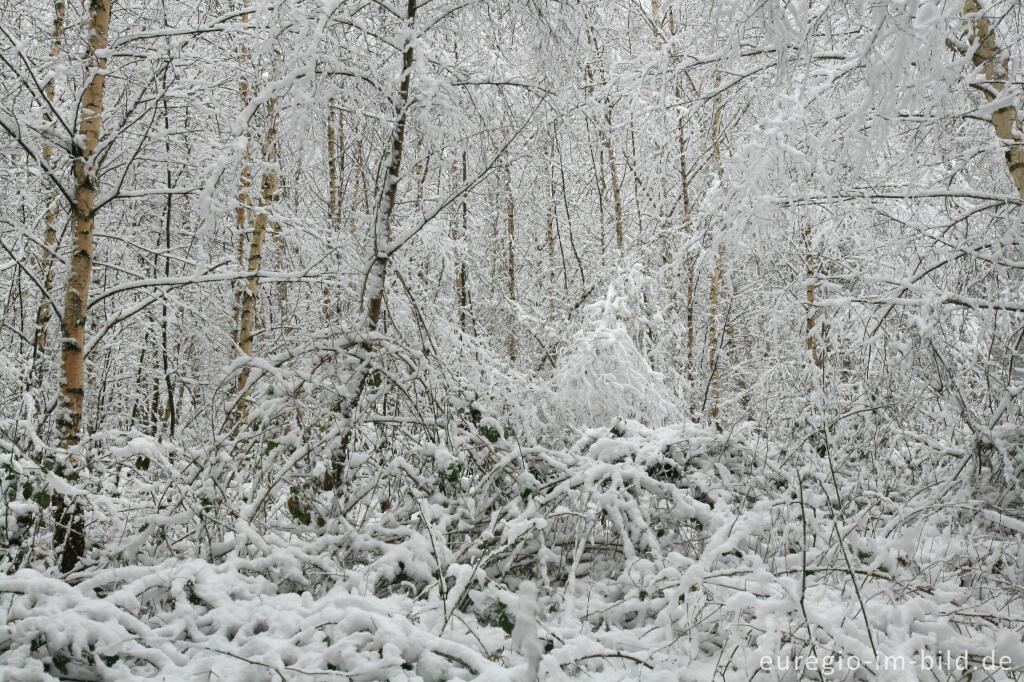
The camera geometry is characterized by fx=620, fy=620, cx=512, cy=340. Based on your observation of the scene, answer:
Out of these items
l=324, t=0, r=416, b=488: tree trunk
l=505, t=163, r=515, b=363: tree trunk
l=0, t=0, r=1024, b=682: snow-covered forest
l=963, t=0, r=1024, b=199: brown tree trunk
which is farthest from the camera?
l=505, t=163, r=515, b=363: tree trunk

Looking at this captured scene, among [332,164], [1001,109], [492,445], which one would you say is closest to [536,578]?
[492,445]

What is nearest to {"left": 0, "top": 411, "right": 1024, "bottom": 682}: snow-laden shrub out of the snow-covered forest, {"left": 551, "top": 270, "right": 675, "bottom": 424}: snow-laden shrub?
the snow-covered forest

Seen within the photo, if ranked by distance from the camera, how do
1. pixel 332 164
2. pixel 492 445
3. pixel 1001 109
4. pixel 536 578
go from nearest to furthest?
pixel 536 578 → pixel 492 445 → pixel 1001 109 → pixel 332 164

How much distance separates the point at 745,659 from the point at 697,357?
24.7 feet

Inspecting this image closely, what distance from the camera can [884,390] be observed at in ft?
13.9

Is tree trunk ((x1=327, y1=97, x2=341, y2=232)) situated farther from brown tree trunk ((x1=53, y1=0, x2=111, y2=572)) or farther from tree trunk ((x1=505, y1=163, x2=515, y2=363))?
tree trunk ((x1=505, y1=163, x2=515, y2=363))

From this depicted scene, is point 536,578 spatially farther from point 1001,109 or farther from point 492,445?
point 1001,109

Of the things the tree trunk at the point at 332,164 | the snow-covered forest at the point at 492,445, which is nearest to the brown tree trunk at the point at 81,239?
the snow-covered forest at the point at 492,445

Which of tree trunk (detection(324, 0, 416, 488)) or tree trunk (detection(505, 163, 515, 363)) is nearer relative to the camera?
tree trunk (detection(324, 0, 416, 488))

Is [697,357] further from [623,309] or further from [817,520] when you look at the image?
[817,520]

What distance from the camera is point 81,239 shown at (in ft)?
11.9

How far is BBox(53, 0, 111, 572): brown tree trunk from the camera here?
3525 mm

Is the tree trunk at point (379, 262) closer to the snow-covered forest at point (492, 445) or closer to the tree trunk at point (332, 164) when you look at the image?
the snow-covered forest at point (492, 445)

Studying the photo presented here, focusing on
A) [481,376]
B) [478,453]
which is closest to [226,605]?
[478,453]
